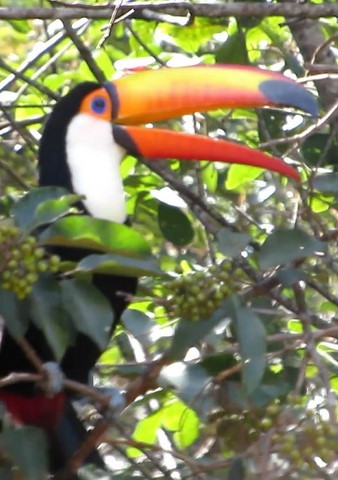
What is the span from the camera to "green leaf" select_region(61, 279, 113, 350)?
2150mm

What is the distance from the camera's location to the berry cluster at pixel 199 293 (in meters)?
2.19

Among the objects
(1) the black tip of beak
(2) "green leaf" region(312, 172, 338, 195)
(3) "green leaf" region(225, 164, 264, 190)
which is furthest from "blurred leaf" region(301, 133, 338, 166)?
(2) "green leaf" region(312, 172, 338, 195)

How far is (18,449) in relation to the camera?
2.18 m

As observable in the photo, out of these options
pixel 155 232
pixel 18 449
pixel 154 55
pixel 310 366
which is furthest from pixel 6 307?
pixel 155 232

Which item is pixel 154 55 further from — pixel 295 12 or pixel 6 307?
pixel 6 307

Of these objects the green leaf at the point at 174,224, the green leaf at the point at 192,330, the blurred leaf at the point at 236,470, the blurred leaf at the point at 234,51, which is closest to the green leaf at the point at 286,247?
the green leaf at the point at 192,330

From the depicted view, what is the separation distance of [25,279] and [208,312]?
0.35 meters

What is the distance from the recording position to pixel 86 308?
7.07ft

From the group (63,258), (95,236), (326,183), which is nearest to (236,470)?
(95,236)

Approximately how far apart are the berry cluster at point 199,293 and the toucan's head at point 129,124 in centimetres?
83

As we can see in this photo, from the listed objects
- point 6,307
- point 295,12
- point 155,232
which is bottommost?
point 155,232

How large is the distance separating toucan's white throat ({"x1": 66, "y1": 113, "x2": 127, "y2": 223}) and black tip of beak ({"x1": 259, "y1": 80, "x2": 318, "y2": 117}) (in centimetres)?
54

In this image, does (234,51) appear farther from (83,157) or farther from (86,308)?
(86,308)

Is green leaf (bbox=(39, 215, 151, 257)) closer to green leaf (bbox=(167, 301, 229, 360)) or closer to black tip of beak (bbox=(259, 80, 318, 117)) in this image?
green leaf (bbox=(167, 301, 229, 360))
